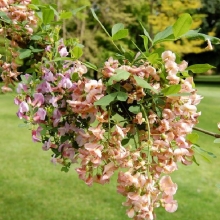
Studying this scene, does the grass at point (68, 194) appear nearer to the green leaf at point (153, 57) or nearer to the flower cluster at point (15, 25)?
the flower cluster at point (15, 25)

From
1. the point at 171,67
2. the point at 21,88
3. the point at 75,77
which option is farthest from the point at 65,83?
the point at 171,67

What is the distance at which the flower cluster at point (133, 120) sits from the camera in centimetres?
89

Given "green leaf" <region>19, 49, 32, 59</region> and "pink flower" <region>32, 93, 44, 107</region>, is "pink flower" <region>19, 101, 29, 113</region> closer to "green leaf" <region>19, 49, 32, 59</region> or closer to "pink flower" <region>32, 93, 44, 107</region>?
"pink flower" <region>32, 93, 44, 107</region>

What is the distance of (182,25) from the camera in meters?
0.93

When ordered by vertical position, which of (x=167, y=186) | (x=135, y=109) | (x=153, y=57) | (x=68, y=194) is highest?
(x=153, y=57)

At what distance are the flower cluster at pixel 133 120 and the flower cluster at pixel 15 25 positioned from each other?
29 centimetres

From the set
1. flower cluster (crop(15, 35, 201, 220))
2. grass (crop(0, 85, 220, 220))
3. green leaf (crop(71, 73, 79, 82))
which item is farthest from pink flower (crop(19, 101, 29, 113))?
grass (crop(0, 85, 220, 220))

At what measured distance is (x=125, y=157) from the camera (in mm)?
901

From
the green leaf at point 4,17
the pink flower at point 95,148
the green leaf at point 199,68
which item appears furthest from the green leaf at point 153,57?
the green leaf at point 4,17

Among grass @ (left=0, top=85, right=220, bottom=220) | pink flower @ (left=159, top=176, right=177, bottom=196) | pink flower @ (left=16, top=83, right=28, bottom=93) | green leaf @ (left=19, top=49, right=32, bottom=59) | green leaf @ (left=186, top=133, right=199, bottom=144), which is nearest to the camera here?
pink flower @ (left=159, top=176, right=177, bottom=196)

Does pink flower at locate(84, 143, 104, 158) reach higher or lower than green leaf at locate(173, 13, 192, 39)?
lower

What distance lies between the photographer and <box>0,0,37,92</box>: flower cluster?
129 centimetres

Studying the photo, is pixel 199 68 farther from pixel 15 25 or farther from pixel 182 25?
pixel 15 25

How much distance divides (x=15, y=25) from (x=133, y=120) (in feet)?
1.83
